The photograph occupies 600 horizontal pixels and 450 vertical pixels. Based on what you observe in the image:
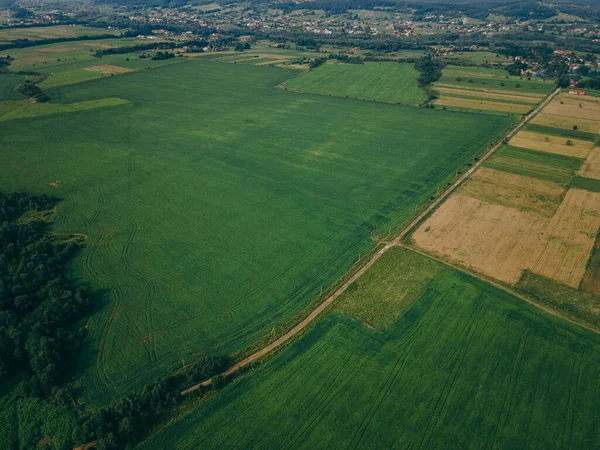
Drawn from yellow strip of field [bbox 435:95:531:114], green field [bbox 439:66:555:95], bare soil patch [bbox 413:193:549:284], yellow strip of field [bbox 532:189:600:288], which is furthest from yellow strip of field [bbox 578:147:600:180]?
green field [bbox 439:66:555:95]

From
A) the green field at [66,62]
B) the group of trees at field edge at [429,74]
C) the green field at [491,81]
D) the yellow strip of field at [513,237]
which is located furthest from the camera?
the green field at [66,62]

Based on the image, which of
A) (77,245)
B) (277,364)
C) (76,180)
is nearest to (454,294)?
(277,364)

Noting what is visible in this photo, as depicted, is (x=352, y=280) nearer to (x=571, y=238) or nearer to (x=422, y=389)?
(x=422, y=389)

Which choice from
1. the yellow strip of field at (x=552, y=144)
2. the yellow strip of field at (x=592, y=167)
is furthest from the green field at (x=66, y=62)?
the yellow strip of field at (x=592, y=167)

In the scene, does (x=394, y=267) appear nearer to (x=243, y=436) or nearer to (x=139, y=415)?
(x=243, y=436)

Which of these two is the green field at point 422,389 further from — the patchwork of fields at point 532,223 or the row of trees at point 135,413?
the patchwork of fields at point 532,223

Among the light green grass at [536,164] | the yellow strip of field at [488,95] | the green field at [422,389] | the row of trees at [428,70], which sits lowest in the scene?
the green field at [422,389]
